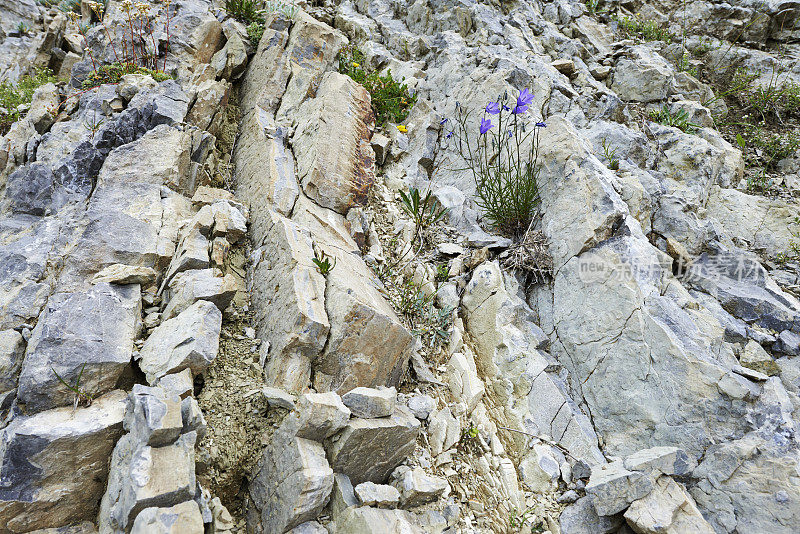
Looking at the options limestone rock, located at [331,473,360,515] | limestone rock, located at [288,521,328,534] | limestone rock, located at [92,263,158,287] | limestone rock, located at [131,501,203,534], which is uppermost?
limestone rock, located at [92,263,158,287]

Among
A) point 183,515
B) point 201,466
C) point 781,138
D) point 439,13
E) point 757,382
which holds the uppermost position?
point 439,13

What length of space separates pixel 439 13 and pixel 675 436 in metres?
8.32

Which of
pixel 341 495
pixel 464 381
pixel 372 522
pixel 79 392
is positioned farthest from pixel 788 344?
pixel 79 392

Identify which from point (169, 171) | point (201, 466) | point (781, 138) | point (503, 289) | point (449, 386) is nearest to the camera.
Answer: point (201, 466)

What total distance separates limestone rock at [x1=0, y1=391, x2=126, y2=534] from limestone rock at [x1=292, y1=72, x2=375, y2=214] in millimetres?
3037

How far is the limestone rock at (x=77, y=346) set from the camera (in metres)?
2.99

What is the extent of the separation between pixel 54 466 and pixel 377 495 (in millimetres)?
2131

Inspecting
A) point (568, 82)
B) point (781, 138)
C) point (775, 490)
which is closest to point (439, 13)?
point (568, 82)

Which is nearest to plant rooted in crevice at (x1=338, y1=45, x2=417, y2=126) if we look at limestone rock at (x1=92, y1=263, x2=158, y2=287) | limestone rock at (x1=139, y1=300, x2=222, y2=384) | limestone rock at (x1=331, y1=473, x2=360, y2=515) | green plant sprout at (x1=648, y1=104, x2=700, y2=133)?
green plant sprout at (x1=648, y1=104, x2=700, y2=133)

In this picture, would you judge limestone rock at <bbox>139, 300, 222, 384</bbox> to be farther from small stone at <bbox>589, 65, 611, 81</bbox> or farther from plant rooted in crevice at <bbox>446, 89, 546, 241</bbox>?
small stone at <bbox>589, 65, 611, 81</bbox>

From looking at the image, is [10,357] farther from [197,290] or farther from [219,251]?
[219,251]

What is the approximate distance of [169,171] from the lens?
4.88 metres

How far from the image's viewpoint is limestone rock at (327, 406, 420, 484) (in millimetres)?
3033

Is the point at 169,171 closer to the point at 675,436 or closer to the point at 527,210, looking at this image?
the point at 527,210
